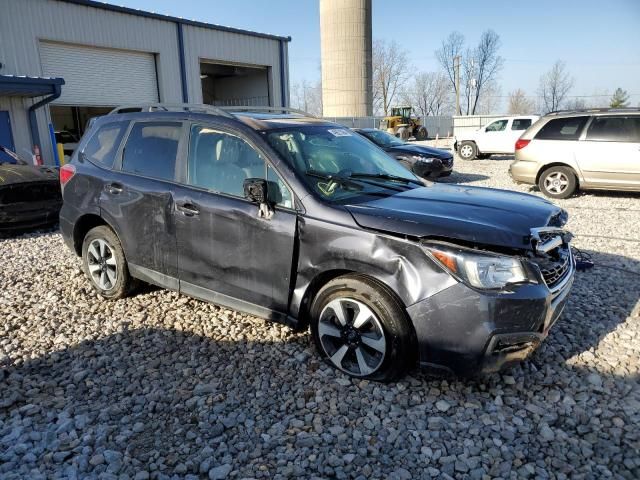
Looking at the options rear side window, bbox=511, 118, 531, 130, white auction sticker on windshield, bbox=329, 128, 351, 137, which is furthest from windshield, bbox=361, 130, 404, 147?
white auction sticker on windshield, bbox=329, 128, 351, 137

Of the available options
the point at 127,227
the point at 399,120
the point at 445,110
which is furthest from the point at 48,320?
the point at 445,110

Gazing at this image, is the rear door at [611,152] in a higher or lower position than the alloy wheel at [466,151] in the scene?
higher

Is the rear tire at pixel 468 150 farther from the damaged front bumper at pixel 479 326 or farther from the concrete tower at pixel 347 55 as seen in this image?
the concrete tower at pixel 347 55

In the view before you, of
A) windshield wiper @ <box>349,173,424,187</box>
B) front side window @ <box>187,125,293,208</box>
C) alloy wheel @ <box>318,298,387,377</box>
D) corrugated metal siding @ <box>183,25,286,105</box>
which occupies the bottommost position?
alloy wheel @ <box>318,298,387,377</box>

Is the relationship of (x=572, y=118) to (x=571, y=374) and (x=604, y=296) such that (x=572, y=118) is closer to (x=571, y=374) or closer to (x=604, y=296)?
(x=604, y=296)

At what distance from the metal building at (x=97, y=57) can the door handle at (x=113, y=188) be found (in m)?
10.6

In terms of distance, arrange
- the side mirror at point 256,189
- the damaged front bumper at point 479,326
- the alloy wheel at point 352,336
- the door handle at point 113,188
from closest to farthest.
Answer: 1. the damaged front bumper at point 479,326
2. the alloy wheel at point 352,336
3. the side mirror at point 256,189
4. the door handle at point 113,188

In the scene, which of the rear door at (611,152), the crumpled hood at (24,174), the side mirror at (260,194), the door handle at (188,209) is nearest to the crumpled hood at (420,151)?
the rear door at (611,152)

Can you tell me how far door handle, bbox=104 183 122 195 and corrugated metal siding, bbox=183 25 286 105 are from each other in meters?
15.1

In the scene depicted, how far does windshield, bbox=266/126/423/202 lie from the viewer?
3.59 m

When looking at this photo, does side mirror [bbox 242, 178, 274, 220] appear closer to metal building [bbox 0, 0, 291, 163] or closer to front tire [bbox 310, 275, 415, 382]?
front tire [bbox 310, 275, 415, 382]

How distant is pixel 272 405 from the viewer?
3152 mm

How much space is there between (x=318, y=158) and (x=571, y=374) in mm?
2453

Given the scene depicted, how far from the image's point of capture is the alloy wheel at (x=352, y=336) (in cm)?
319
